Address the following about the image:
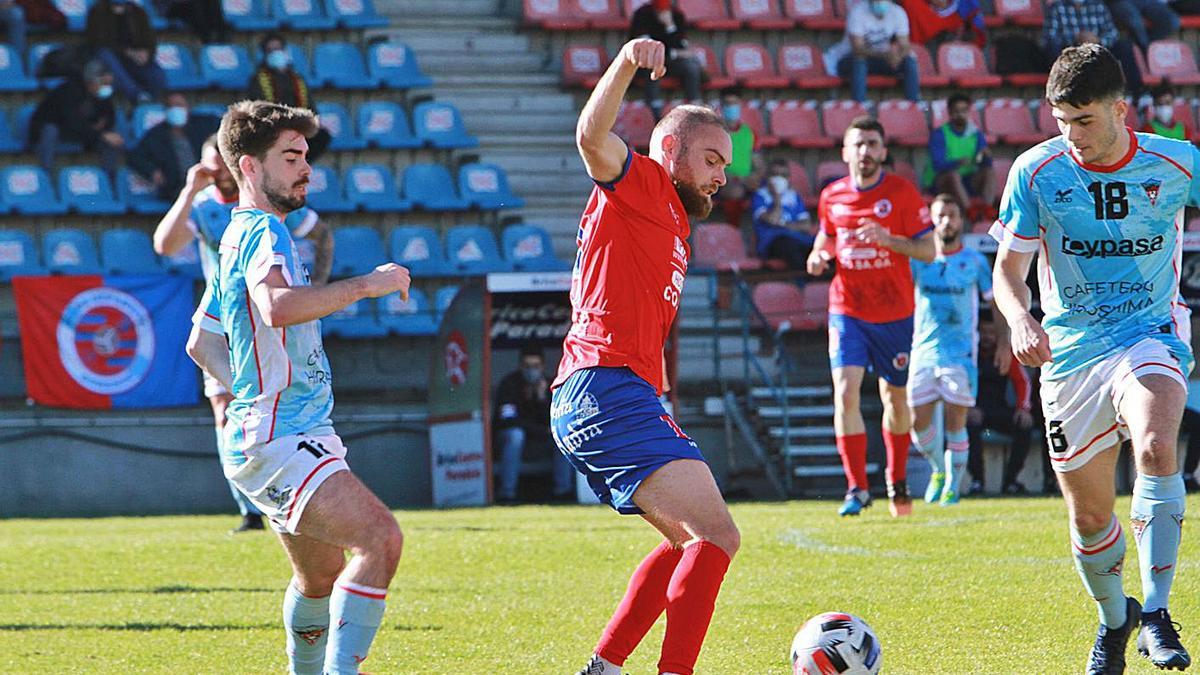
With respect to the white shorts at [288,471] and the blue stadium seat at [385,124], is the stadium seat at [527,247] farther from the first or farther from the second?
the white shorts at [288,471]

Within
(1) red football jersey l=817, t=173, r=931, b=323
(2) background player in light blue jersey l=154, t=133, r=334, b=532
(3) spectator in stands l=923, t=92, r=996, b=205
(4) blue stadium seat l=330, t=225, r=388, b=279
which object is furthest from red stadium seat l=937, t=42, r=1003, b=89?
(2) background player in light blue jersey l=154, t=133, r=334, b=532

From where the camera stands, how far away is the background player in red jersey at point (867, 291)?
12.1 m

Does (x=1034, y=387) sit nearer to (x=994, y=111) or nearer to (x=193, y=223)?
(x=994, y=111)

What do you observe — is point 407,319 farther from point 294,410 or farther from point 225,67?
point 294,410

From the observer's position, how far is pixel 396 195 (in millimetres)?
19938

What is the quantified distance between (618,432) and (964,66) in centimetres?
1796

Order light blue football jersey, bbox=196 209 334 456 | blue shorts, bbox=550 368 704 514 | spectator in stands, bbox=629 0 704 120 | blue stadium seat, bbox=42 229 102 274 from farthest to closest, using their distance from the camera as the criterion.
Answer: spectator in stands, bbox=629 0 704 120 → blue stadium seat, bbox=42 229 102 274 → blue shorts, bbox=550 368 704 514 → light blue football jersey, bbox=196 209 334 456

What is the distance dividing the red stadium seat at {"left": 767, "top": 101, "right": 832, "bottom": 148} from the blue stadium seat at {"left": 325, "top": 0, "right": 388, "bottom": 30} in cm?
522

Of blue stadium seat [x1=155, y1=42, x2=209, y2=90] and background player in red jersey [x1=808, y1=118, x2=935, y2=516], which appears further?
blue stadium seat [x1=155, y1=42, x2=209, y2=90]

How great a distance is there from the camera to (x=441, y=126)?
67.4 feet

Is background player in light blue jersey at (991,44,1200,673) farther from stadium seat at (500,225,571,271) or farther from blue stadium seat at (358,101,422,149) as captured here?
blue stadium seat at (358,101,422,149)

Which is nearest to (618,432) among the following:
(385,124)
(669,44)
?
(385,124)

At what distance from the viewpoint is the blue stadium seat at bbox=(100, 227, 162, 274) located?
60.6ft

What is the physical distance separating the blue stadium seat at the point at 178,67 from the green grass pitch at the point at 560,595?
8.51m
